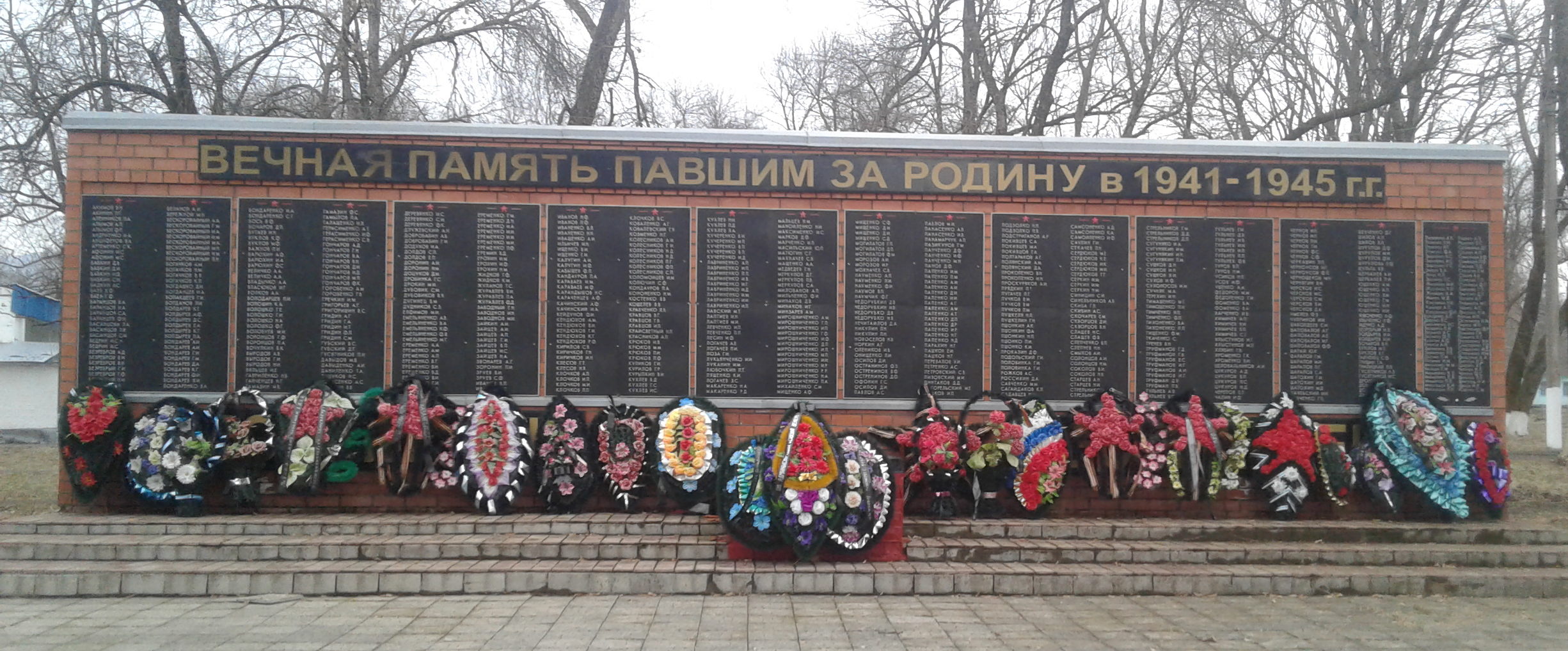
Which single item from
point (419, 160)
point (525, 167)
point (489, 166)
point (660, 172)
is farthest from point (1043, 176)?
point (419, 160)

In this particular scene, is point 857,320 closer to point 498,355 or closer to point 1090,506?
point 1090,506

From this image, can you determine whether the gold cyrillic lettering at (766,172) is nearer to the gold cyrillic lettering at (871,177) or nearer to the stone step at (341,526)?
the gold cyrillic lettering at (871,177)

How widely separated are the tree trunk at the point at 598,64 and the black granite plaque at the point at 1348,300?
11.0 m

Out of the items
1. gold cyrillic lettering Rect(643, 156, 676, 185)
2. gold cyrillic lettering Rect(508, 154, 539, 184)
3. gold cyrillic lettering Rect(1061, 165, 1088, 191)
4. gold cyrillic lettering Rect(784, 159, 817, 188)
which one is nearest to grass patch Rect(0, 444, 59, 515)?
gold cyrillic lettering Rect(508, 154, 539, 184)

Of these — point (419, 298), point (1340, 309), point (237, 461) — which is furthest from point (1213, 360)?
point (237, 461)

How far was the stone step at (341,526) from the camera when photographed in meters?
8.30

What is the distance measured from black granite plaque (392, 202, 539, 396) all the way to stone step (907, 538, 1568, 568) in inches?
163

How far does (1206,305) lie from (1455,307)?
2440mm

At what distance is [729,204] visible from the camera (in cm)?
943

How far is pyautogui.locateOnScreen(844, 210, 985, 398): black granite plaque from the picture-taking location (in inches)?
370

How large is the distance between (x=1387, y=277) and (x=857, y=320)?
17.0 ft

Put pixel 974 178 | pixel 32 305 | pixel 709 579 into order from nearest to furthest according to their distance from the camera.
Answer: pixel 709 579, pixel 974 178, pixel 32 305

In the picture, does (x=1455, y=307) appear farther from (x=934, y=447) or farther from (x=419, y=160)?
(x=419, y=160)

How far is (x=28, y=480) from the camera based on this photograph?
12.3 metres
